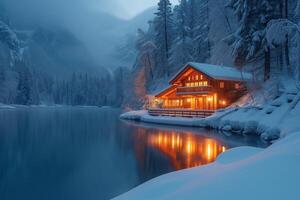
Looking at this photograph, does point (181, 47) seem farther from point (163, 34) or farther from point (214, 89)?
point (214, 89)

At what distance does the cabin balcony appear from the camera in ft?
141

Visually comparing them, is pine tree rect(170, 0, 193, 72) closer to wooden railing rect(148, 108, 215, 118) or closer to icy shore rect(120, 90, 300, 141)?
wooden railing rect(148, 108, 215, 118)

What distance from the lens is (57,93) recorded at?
6511 inches

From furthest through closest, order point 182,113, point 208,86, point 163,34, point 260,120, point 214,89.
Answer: point 163,34, point 208,86, point 214,89, point 182,113, point 260,120

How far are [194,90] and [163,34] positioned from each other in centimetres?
2480

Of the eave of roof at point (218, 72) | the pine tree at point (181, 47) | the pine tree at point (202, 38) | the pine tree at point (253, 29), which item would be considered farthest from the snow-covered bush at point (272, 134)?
the pine tree at point (181, 47)

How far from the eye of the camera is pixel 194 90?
148 feet

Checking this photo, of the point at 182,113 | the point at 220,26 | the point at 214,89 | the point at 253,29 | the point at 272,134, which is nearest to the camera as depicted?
the point at 272,134

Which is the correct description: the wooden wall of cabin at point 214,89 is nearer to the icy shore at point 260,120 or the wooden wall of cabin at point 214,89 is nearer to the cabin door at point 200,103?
the cabin door at point 200,103

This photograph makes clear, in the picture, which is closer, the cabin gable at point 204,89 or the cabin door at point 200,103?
the cabin gable at point 204,89

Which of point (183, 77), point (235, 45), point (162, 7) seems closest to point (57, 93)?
point (162, 7)

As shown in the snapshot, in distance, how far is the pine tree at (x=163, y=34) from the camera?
2507 inches

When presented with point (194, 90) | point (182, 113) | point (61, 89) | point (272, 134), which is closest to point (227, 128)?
point (272, 134)

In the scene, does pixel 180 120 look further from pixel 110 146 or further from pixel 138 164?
pixel 138 164
